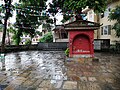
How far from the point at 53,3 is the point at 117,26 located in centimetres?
813

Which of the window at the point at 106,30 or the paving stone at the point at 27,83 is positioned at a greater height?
the window at the point at 106,30

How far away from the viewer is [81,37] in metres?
10.5

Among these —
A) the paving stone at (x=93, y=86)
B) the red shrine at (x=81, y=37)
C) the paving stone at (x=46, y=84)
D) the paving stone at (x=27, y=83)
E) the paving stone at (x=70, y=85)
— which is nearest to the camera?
the paving stone at (x=93, y=86)

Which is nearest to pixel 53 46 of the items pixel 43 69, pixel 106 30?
pixel 106 30

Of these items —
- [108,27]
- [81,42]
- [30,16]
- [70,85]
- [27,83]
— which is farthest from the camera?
[108,27]

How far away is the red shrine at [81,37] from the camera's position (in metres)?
10.1

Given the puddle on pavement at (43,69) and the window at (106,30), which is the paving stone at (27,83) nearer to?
the puddle on pavement at (43,69)

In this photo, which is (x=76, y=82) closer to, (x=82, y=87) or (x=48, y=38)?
(x=82, y=87)

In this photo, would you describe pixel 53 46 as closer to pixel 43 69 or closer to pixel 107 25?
pixel 107 25

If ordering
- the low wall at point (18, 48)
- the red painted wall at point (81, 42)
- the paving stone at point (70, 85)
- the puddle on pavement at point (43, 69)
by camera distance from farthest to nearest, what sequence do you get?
the low wall at point (18, 48), the red painted wall at point (81, 42), the puddle on pavement at point (43, 69), the paving stone at point (70, 85)

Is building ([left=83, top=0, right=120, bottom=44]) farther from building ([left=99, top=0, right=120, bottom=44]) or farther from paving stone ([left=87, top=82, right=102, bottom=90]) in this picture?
paving stone ([left=87, top=82, right=102, bottom=90])

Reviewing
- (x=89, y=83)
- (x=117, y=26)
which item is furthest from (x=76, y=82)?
(x=117, y=26)

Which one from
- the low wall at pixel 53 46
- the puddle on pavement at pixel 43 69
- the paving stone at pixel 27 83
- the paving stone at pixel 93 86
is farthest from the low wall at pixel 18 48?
the paving stone at pixel 93 86

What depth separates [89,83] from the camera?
17.0 ft
